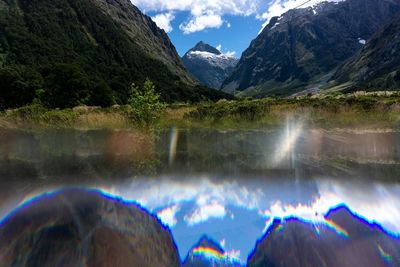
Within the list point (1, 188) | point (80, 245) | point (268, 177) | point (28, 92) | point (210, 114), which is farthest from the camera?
point (28, 92)

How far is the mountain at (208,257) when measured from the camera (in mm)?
3811

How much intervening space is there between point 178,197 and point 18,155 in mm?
4424

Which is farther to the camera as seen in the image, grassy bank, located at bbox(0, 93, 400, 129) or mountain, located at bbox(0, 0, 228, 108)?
mountain, located at bbox(0, 0, 228, 108)

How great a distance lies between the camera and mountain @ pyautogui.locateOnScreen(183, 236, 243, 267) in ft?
12.5

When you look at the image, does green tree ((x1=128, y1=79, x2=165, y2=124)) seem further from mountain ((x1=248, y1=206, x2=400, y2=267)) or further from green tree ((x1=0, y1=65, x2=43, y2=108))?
green tree ((x1=0, y1=65, x2=43, y2=108))

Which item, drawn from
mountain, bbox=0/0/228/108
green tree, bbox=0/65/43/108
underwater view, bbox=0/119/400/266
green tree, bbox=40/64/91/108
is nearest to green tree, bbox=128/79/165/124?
underwater view, bbox=0/119/400/266

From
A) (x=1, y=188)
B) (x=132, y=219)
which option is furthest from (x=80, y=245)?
(x=1, y=188)

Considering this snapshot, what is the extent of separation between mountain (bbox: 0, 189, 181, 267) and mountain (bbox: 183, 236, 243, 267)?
15 cm

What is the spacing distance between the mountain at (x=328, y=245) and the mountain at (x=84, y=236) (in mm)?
906

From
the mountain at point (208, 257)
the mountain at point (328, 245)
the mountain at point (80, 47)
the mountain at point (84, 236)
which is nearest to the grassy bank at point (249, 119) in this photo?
the mountain at point (84, 236)

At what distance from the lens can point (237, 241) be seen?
4199 millimetres

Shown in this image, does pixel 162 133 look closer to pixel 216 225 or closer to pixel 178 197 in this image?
pixel 178 197

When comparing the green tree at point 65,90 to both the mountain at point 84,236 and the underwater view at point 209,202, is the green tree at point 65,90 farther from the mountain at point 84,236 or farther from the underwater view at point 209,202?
the mountain at point 84,236

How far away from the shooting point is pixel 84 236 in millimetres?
4188
